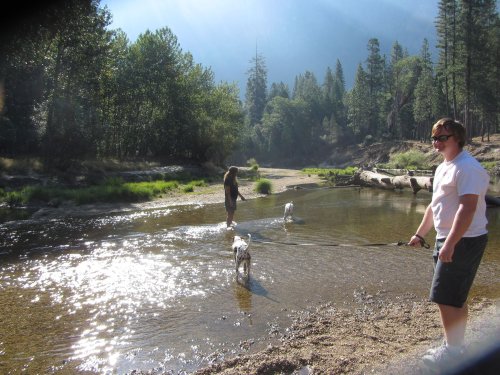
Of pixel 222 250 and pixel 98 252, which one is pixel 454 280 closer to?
pixel 222 250

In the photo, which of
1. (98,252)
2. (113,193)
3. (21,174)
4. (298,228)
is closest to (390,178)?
(298,228)

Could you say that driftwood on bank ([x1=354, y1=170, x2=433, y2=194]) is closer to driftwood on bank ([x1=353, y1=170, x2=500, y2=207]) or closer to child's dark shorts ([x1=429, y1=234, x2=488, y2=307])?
driftwood on bank ([x1=353, y1=170, x2=500, y2=207])

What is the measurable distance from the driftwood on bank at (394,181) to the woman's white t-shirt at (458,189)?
1896 centimetres

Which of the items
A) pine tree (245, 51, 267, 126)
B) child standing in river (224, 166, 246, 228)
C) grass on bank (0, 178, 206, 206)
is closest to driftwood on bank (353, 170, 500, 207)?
child standing in river (224, 166, 246, 228)

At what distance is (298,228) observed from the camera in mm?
14133

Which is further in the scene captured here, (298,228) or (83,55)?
(83,55)

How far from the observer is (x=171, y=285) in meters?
7.93

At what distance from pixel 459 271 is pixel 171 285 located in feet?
17.6

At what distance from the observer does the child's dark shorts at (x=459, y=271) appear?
13.9ft

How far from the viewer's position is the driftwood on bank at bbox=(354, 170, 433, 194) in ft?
75.7

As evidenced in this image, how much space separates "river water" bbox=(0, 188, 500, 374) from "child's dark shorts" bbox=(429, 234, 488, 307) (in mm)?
2400

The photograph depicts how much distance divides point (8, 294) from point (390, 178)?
24873 mm

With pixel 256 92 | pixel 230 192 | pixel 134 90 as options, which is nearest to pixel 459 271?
pixel 230 192

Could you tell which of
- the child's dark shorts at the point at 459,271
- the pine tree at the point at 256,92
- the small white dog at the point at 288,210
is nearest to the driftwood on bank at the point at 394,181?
the small white dog at the point at 288,210
